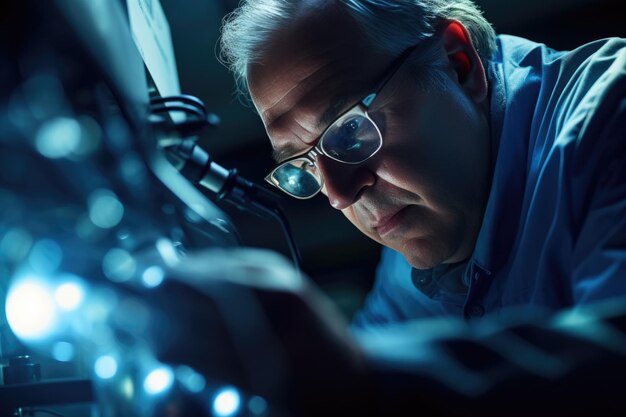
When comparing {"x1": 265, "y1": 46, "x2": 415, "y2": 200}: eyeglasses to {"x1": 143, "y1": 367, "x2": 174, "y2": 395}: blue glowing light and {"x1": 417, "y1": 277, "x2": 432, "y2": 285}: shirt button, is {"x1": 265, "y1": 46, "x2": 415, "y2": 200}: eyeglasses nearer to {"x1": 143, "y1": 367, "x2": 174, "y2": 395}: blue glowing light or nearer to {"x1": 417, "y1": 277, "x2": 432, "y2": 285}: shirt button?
{"x1": 417, "y1": 277, "x2": 432, "y2": 285}: shirt button

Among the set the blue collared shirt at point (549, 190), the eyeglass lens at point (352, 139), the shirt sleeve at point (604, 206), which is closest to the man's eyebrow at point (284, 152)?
the eyeglass lens at point (352, 139)

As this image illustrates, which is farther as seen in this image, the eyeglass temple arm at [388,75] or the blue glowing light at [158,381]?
the eyeglass temple arm at [388,75]

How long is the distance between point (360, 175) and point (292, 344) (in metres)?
0.68

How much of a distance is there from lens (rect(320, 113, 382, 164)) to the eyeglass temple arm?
0.10ft

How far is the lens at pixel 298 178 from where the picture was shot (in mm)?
1205

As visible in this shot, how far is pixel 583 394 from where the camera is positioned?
1.38ft

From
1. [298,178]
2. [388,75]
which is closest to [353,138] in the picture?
[388,75]

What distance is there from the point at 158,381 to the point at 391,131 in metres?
0.70

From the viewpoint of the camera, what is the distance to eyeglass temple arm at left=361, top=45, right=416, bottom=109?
1.05 metres

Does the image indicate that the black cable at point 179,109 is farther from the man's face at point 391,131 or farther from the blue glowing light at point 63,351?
the blue glowing light at point 63,351

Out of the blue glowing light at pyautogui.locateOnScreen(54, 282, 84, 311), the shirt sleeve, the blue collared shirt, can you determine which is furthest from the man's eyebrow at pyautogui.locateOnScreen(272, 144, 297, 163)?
the blue glowing light at pyautogui.locateOnScreen(54, 282, 84, 311)

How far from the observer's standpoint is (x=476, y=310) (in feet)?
3.59

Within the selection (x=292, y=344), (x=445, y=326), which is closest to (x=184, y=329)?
(x=292, y=344)

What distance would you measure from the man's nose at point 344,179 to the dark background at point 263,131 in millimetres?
482
